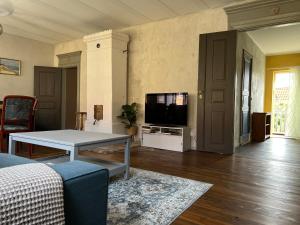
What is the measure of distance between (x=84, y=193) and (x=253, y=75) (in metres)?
5.80

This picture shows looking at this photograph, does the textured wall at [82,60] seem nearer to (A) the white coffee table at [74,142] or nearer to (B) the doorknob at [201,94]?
(B) the doorknob at [201,94]

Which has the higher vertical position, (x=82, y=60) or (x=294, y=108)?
(x=82, y=60)

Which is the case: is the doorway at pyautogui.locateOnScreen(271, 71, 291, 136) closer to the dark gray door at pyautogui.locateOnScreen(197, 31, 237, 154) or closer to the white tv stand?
the dark gray door at pyautogui.locateOnScreen(197, 31, 237, 154)

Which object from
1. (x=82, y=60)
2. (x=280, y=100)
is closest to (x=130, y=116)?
(x=82, y=60)

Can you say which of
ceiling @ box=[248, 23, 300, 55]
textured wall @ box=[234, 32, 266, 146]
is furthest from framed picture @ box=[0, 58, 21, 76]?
ceiling @ box=[248, 23, 300, 55]

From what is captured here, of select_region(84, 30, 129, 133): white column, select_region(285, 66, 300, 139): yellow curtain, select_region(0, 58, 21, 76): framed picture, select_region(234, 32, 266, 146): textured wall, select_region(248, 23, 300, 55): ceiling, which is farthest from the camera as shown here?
select_region(285, 66, 300, 139): yellow curtain

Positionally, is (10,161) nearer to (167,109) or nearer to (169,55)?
(167,109)

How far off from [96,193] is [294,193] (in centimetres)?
207

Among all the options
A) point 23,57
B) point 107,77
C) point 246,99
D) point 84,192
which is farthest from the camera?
point 23,57

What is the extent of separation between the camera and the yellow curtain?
259 inches

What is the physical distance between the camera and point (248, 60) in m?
5.25

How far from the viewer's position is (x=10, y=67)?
5.88 meters

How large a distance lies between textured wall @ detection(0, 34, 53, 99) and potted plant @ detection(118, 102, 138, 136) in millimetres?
3053

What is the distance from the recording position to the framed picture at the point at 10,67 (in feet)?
18.8
